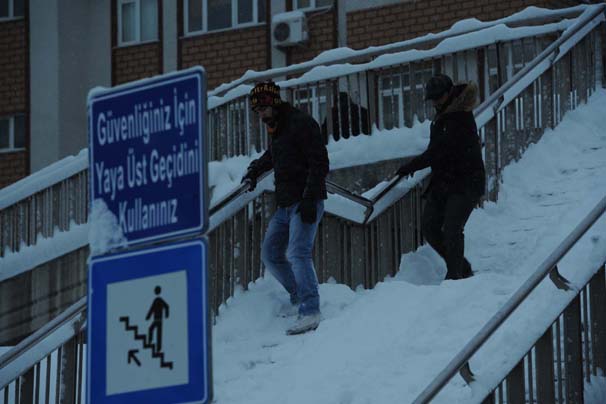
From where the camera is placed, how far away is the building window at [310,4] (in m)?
23.5

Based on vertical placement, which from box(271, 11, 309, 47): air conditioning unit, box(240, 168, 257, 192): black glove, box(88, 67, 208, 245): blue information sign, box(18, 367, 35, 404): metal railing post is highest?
box(271, 11, 309, 47): air conditioning unit

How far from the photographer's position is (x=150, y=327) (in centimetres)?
452

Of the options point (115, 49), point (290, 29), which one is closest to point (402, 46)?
point (290, 29)

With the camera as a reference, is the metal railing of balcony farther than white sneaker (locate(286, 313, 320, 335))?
No

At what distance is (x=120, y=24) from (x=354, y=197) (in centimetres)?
1731

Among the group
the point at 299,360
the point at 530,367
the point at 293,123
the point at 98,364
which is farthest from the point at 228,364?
the point at 98,364

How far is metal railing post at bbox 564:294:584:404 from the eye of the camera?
7223mm

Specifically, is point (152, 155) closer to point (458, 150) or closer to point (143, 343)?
point (143, 343)

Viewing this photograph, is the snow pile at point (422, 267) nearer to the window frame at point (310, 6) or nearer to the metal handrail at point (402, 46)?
the metal handrail at point (402, 46)

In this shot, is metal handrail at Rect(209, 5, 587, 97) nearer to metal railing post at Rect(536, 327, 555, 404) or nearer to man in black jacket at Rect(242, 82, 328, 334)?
man in black jacket at Rect(242, 82, 328, 334)

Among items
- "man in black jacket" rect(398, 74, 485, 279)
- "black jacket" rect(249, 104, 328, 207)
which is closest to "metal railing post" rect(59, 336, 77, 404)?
"black jacket" rect(249, 104, 328, 207)

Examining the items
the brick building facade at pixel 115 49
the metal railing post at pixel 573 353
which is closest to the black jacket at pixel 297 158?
the metal railing post at pixel 573 353

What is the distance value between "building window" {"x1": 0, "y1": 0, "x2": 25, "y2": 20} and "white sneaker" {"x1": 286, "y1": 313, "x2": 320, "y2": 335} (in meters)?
19.5

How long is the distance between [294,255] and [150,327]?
196 inches
